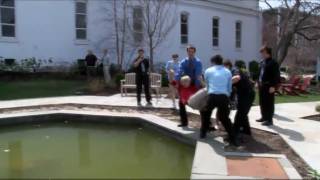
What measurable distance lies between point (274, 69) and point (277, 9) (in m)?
24.9

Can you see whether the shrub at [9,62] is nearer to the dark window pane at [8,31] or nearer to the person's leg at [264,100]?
the dark window pane at [8,31]

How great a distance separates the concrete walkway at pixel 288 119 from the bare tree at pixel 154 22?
11123mm

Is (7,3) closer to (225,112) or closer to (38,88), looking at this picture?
(38,88)

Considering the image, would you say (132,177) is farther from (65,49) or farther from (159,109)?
(65,49)

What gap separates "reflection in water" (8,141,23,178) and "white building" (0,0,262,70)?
15312 mm

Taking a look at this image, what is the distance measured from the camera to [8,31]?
78.8ft

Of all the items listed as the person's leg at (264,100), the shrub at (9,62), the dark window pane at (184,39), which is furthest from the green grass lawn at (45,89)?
the dark window pane at (184,39)

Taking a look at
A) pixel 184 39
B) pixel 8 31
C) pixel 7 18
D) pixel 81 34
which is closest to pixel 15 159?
pixel 8 31

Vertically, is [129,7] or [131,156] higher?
[129,7]

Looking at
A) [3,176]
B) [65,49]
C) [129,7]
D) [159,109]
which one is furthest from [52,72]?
[3,176]

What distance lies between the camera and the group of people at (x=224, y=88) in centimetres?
829

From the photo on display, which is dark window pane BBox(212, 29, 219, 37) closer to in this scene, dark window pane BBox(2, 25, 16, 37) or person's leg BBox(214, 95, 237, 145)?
dark window pane BBox(2, 25, 16, 37)

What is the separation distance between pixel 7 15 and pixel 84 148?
55.3 feet

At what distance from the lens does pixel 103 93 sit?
58.4 ft
